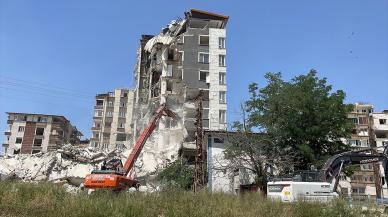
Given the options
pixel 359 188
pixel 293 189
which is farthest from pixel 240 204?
pixel 359 188

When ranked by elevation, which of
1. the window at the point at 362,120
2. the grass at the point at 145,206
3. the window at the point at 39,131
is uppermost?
the window at the point at 362,120

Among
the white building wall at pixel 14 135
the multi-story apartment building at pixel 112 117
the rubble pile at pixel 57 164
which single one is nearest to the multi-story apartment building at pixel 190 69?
the rubble pile at pixel 57 164

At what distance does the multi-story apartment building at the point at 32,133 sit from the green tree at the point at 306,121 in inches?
2805

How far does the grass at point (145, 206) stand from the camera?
11.9 metres

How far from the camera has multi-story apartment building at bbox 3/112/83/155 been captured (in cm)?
9862

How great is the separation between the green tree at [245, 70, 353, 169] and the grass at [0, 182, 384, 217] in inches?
939

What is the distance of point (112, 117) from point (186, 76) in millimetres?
43187

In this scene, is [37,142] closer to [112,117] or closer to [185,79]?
[112,117]

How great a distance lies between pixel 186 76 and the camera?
6334 centimetres

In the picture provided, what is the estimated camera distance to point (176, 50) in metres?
65.6

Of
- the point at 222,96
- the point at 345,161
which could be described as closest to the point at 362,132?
the point at 222,96

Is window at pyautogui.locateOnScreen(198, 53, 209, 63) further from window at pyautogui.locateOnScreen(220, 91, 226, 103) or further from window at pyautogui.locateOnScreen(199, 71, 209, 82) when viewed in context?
window at pyautogui.locateOnScreen(220, 91, 226, 103)

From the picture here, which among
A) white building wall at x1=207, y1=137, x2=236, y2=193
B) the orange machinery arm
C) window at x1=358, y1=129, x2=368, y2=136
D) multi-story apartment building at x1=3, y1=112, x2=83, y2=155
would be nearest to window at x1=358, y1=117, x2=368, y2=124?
window at x1=358, y1=129, x2=368, y2=136

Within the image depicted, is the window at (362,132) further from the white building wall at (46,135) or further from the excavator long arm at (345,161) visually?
the white building wall at (46,135)
